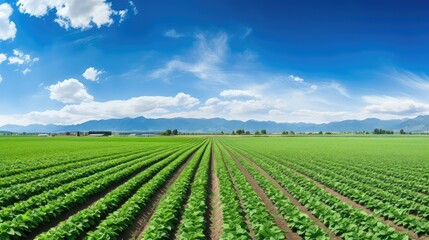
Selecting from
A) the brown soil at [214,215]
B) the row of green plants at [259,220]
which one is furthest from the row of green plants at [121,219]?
the row of green plants at [259,220]

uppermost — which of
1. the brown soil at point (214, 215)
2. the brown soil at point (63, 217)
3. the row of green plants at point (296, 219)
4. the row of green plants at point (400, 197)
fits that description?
the row of green plants at point (296, 219)

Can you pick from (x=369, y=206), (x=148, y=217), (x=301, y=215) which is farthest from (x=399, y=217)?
(x=148, y=217)

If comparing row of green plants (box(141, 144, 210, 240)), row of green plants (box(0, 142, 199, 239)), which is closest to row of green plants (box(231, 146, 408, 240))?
row of green plants (box(141, 144, 210, 240))

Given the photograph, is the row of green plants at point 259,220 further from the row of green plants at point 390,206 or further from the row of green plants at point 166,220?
the row of green plants at point 390,206

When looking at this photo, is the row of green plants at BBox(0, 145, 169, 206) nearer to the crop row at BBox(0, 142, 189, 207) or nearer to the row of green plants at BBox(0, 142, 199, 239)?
the crop row at BBox(0, 142, 189, 207)

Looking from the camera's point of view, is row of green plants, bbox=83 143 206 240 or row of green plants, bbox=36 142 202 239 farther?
row of green plants, bbox=83 143 206 240

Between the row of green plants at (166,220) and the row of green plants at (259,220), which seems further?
the row of green plants at (166,220)

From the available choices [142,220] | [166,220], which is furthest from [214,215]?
[166,220]

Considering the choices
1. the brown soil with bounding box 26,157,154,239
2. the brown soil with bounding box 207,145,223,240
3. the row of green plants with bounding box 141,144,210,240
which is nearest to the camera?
the row of green plants with bounding box 141,144,210,240

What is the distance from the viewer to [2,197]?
46.1 ft

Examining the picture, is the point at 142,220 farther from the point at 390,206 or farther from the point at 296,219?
the point at 390,206

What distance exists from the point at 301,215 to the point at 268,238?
2634 millimetres

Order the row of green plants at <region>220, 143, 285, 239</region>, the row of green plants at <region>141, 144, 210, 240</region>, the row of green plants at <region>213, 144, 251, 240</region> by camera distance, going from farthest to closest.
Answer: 1. the row of green plants at <region>141, 144, 210, 240</region>
2. the row of green plants at <region>220, 143, 285, 239</region>
3. the row of green plants at <region>213, 144, 251, 240</region>

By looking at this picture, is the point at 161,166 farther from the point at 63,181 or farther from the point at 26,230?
the point at 26,230
